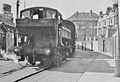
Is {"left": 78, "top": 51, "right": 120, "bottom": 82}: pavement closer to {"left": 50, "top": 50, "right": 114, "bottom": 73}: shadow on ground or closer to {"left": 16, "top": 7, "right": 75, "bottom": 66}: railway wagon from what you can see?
{"left": 50, "top": 50, "right": 114, "bottom": 73}: shadow on ground

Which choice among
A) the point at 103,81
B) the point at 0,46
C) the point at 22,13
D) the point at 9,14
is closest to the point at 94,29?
the point at 9,14

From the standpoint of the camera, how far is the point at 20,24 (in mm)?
14898

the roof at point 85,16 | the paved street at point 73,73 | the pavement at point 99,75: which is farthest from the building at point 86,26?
the pavement at point 99,75

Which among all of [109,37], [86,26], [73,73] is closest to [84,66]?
[73,73]

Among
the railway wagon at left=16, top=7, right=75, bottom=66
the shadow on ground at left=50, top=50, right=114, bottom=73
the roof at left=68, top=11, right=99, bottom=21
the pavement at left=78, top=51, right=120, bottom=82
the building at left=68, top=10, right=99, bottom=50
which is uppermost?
the roof at left=68, top=11, right=99, bottom=21

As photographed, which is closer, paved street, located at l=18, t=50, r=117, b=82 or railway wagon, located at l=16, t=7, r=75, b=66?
paved street, located at l=18, t=50, r=117, b=82

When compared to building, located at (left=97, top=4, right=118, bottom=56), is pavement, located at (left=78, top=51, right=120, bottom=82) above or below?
below

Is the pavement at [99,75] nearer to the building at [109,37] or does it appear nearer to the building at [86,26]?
the building at [109,37]

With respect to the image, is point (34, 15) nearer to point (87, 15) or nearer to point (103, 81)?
point (103, 81)

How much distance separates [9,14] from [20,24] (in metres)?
27.6

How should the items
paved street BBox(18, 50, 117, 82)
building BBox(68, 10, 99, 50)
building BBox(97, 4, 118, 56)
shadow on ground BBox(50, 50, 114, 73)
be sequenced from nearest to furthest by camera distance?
paved street BBox(18, 50, 117, 82) < shadow on ground BBox(50, 50, 114, 73) < building BBox(97, 4, 118, 56) < building BBox(68, 10, 99, 50)

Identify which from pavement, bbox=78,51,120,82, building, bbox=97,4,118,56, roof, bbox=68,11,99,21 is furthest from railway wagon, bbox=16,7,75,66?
roof, bbox=68,11,99,21

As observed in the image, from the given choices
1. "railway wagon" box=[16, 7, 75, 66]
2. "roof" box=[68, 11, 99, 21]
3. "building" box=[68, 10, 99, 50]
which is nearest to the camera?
"railway wagon" box=[16, 7, 75, 66]

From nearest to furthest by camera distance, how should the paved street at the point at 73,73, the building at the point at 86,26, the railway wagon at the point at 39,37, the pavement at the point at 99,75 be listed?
the pavement at the point at 99,75 → the paved street at the point at 73,73 → the railway wagon at the point at 39,37 → the building at the point at 86,26
